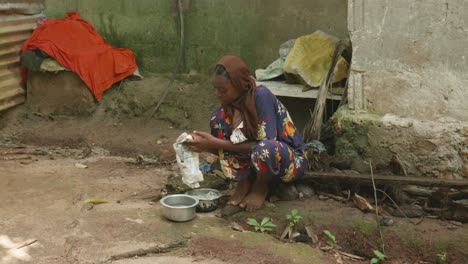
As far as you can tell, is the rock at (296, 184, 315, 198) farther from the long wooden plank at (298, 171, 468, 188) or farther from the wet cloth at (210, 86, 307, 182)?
the wet cloth at (210, 86, 307, 182)

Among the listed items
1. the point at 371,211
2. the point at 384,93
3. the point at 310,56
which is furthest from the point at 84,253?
the point at 310,56

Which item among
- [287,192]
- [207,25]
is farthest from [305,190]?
[207,25]

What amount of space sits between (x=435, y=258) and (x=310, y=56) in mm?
2306

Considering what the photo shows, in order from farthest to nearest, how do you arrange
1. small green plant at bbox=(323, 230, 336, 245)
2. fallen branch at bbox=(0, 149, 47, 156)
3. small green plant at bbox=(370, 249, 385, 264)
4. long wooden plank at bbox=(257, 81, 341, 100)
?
fallen branch at bbox=(0, 149, 47, 156), long wooden plank at bbox=(257, 81, 341, 100), small green plant at bbox=(323, 230, 336, 245), small green plant at bbox=(370, 249, 385, 264)

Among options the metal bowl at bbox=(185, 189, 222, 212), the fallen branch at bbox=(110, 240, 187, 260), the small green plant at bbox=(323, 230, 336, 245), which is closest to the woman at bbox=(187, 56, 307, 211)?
the metal bowl at bbox=(185, 189, 222, 212)

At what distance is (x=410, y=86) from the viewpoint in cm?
418

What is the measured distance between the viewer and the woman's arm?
381 centimetres

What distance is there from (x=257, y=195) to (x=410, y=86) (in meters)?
1.43

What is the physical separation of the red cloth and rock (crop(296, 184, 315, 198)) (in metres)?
2.83

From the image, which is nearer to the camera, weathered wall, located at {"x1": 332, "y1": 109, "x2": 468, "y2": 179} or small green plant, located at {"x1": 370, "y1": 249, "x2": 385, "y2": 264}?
small green plant, located at {"x1": 370, "y1": 249, "x2": 385, "y2": 264}

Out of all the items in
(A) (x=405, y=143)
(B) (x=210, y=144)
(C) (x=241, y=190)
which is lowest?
(C) (x=241, y=190)

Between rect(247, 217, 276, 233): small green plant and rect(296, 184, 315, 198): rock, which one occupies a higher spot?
rect(296, 184, 315, 198): rock

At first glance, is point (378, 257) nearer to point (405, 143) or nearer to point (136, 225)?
point (405, 143)

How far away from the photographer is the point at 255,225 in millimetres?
3760
